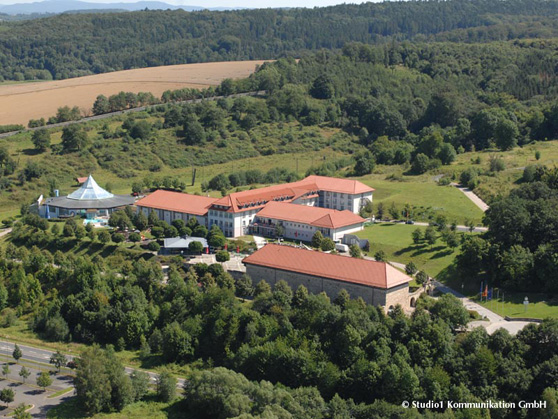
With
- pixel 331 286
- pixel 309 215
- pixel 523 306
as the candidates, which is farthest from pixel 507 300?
pixel 309 215

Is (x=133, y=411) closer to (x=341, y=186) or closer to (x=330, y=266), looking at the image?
(x=330, y=266)

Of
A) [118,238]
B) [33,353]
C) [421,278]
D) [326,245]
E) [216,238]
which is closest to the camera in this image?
[33,353]

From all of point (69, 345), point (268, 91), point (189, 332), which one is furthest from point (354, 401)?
point (268, 91)

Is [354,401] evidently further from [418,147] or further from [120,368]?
[418,147]

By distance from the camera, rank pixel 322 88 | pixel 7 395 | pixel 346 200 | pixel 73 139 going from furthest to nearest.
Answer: pixel 322 88 < pixel 73 139 < pixel 346 200 < pixel 7 395

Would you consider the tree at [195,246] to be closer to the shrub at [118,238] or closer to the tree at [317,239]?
the shrub at [118,238]

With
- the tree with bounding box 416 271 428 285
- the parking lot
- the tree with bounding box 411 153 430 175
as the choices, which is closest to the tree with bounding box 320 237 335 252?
the tree with bounding box 416 271 428 285

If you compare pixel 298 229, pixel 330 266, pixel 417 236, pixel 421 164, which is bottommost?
pixel 298 229
